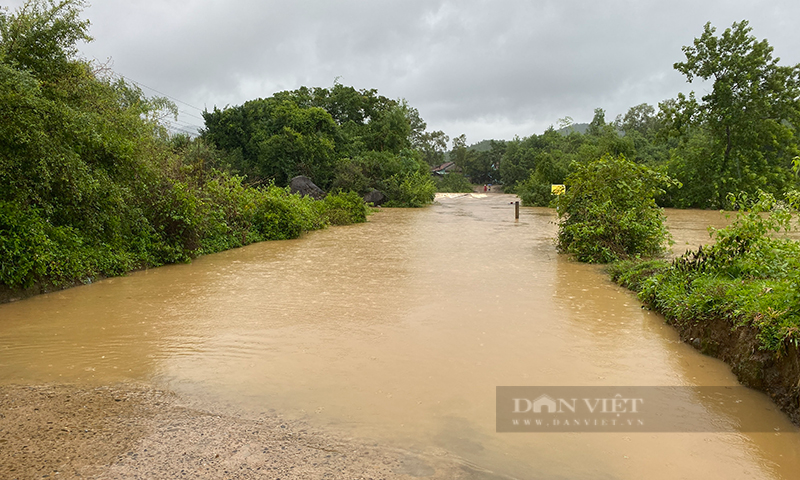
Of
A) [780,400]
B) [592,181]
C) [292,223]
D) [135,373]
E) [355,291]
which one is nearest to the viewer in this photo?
[780,400]

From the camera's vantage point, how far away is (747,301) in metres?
5.31

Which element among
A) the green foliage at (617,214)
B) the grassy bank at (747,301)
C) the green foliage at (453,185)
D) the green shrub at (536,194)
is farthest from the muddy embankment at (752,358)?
the green foliage at (453,185)

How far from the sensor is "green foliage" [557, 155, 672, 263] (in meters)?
11.7

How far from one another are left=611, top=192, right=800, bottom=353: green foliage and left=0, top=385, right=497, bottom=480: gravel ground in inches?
127

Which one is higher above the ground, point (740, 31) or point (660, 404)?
point (740, 31)

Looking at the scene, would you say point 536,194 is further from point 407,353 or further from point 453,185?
point 407,353

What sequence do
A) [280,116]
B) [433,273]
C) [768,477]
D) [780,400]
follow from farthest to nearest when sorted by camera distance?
1. [280,116]
2. [433,273]
3. [780,400]
4. [768,477]

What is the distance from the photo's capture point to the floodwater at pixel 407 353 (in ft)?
12.5

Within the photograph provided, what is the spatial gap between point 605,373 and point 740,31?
1190 inches

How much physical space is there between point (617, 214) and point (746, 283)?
6068 mm

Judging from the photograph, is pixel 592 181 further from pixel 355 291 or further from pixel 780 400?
pixel 780 400

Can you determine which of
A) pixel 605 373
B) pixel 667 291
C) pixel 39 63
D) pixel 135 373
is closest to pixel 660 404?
pixel 605 373

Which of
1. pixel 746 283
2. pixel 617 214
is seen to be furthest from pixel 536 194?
pixel 746 283

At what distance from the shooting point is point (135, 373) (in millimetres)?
5121
